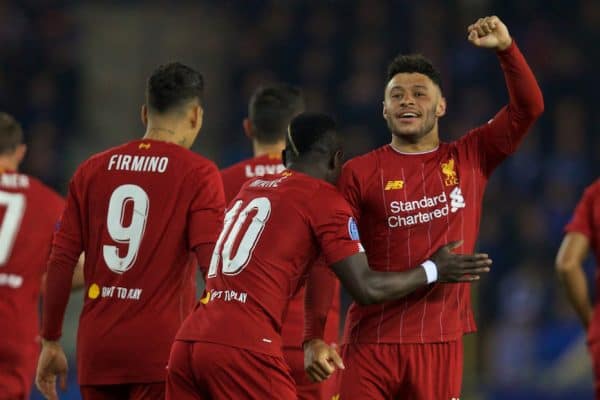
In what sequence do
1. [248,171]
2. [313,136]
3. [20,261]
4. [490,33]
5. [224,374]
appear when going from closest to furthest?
[224,374], [313,136], [490,33], [248,171], [20,261]

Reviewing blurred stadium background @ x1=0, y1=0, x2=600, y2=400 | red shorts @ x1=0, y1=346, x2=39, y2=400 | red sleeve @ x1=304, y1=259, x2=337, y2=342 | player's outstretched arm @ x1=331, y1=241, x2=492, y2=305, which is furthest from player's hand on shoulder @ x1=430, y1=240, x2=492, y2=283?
blurred stadium background @ x1=0, y1=0, x2=600, y2=400

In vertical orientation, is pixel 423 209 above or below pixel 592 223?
above

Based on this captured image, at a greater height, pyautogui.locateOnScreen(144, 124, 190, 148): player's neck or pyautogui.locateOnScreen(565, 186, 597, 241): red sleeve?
pyautogui.locateOnScreen(144, 124, 190, 148): player's neck

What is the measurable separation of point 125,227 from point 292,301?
4.54 ft

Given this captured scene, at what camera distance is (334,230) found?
5.05 meters

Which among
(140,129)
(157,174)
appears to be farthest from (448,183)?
(140,129)

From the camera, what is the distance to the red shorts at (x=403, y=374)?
5.55 metres

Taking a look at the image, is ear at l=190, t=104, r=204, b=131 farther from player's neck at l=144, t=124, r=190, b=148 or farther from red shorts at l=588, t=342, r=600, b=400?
red shorts at l=588, t=342, r=600, b=400

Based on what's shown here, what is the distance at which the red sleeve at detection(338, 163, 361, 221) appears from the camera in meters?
5.77

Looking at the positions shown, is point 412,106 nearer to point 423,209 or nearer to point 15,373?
point 423,209

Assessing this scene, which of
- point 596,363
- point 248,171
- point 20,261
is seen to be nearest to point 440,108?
point 248,171

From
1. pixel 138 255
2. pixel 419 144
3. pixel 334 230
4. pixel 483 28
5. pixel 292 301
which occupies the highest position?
pixel 483 28

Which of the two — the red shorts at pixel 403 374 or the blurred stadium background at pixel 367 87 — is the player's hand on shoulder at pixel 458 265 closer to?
the red shorts at pixel 403 374

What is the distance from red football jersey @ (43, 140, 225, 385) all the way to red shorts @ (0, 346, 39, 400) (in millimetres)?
1874
